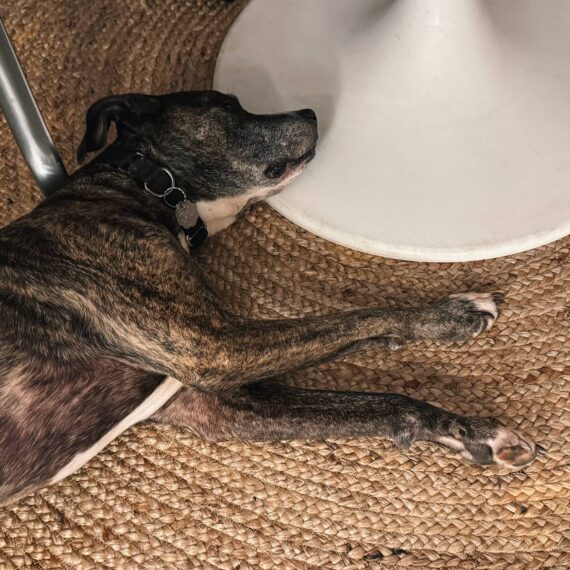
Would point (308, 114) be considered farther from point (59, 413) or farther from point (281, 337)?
point (59, 413)

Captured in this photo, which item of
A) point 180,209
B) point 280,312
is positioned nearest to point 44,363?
point 180,209

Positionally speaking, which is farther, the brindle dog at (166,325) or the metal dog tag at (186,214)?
the metal dog tag at (186,214)

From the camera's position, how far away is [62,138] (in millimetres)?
1997

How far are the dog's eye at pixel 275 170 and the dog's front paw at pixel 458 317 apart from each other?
17.2 inches

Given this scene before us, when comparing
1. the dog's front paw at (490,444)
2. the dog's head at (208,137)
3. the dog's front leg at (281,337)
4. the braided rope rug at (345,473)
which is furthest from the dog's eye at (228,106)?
the dog's front paw at (490,444)

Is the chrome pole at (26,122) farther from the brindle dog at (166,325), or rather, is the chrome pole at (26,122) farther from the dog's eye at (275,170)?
the dog's eye at (275,170)

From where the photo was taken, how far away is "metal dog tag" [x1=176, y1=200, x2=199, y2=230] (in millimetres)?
1590

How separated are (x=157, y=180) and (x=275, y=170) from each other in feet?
0.88

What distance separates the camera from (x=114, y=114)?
5.31 feet

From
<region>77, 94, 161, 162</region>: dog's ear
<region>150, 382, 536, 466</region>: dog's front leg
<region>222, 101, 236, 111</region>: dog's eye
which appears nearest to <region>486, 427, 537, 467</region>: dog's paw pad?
<region>150, 382, 536, 466</region>: dog's front leg

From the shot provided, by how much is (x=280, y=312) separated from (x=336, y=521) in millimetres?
480

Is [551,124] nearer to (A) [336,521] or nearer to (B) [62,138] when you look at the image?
(A) [336,521]

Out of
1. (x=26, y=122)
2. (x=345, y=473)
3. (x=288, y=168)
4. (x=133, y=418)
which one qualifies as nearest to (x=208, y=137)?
(x=288, y=168)

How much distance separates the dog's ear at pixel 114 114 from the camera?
1598mm
